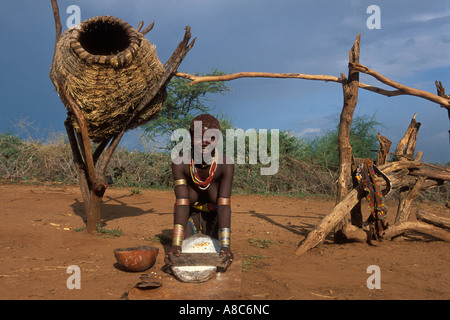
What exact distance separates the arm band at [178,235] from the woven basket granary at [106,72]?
6.99 ft

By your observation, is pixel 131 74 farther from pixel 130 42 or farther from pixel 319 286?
pixel 319 286

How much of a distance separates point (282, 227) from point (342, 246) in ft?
5.93

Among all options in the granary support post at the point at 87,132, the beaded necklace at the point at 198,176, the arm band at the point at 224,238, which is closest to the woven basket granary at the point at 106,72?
the granary support post at the point at 87,132

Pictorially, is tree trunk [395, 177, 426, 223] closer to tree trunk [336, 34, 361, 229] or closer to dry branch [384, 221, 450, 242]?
dry branch [384, 221, 450, 242]

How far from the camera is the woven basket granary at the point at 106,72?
4.89 m

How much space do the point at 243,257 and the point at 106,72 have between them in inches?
113

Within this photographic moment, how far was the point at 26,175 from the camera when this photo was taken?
12.1 metres

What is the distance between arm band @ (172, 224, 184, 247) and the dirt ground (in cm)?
50

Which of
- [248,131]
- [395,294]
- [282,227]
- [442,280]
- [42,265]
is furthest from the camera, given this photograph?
[248,131]

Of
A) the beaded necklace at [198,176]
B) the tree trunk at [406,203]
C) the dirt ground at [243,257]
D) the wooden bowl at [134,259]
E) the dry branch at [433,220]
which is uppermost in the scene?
the beaded necklace at [198,176]

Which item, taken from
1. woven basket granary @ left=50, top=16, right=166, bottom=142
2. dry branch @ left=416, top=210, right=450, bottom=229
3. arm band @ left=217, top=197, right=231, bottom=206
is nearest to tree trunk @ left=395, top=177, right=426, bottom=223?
dry branch @ left=416, top=210, right=450, bottom=229

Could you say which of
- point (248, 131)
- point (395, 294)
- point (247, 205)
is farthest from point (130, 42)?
point (248, 131)

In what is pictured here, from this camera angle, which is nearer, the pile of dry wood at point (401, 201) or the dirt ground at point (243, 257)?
the dirt ground at point (243, 257)

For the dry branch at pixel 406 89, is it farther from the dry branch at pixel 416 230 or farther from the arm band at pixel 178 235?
the arm band at pixel 178 235
